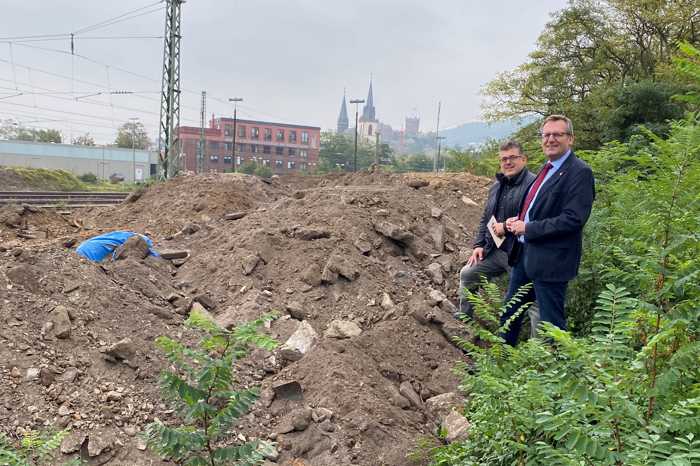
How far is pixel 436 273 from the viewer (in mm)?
7137

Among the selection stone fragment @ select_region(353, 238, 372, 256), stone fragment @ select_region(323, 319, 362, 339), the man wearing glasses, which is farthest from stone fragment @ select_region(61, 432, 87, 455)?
stone fragment @ select_region(353, 238, 372, 256)

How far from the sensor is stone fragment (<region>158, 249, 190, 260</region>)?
24.9ft

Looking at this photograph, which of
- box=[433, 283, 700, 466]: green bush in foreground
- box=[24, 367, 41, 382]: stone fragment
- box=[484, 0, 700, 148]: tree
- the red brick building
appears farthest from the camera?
the red brick building

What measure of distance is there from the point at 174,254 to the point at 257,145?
57317 mm

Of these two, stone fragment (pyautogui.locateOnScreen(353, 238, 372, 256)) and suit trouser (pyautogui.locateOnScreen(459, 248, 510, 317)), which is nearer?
suit trouser (pyautogui.locateOnScreen(459, 248, 510, 317))

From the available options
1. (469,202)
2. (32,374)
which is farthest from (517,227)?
(469,202)

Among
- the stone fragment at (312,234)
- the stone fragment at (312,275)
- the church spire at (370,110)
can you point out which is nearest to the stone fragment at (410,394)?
the stone fragment at (312,275)

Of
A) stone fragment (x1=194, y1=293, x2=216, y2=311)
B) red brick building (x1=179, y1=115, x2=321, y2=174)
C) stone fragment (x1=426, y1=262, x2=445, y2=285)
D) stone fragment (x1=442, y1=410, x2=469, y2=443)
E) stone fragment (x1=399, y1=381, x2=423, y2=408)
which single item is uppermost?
red brick building (x1=179, y1=115, x2=321, y2=174)

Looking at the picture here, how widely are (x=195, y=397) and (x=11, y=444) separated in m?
1.79

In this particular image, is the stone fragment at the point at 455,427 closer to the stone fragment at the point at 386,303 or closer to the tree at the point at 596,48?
the stone fragment at the point at 386,303

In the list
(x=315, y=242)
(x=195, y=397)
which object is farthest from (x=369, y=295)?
(x=195, y=397)

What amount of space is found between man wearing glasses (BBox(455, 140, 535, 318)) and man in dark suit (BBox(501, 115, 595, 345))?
53cm

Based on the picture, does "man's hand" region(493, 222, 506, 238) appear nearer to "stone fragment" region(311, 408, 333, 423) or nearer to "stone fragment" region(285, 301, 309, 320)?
"stone fragment" region(311, 408, 333, 423)

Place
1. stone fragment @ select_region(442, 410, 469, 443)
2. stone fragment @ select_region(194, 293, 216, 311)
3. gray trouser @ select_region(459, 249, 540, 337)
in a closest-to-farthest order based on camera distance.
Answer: stone fragment @ select_region(442, 410, 469, 443)
gray trouser @ select_region(459, 249, 540, 337)
stone fragment @ select_region(194, 293, 216, 311)
